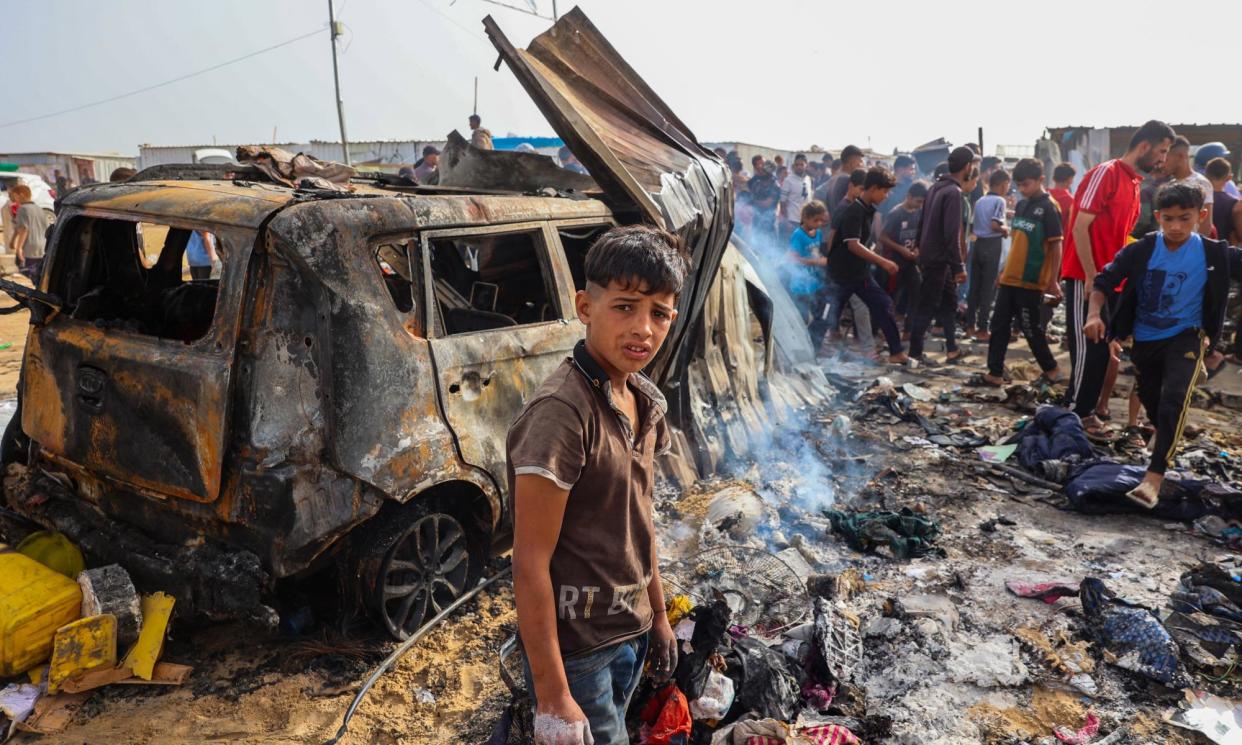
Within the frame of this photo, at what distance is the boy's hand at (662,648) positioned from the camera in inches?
87.4

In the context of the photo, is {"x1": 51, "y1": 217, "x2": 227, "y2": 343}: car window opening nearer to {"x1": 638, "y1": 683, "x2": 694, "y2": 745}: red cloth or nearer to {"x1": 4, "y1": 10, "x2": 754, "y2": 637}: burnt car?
{"x1": 4, "y1": 10, "x2": 754, "y2": 637}: burnt car

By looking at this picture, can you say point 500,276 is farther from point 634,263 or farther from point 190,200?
point 634,263

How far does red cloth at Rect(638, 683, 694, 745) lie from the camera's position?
109 inches

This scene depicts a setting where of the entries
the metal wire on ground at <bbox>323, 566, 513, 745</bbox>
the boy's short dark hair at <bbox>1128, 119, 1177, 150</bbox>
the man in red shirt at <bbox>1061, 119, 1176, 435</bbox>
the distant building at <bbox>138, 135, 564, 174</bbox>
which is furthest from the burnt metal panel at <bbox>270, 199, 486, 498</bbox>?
the distant building at <bbox>138, 135, 564, 174</bbox>

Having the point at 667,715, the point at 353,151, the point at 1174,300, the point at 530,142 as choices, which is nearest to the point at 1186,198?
the point at 1174,300

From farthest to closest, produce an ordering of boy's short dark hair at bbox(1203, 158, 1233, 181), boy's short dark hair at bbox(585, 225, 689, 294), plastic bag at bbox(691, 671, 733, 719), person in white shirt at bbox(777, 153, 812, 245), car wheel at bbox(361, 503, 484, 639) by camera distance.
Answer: person in white shirt at bbox(777, 153, 812, 245), boy's short dark hair at bbox(1203, 158, 1233, 181), car wheel at bbox(361, 503, 484, 639), plastic bag at bbox(691, 671, 733, 719), boy's short dark hair at bbox(585, 225, 689, 294)

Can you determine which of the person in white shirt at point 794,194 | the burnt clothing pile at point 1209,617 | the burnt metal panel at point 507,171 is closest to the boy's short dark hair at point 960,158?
the burnt metal panel at point 507,171

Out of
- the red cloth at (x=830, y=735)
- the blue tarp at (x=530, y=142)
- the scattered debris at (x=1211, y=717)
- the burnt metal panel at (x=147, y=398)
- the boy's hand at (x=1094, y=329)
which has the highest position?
the blue tarp at (x=530, y=142)

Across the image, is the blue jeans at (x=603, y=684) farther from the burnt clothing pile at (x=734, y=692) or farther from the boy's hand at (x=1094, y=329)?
the boy's hand at (x=1094, y=329)

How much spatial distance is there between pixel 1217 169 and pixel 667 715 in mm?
8523

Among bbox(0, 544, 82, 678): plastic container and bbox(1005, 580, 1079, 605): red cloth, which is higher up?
bbox(0, 544, 82, 678): plastic container

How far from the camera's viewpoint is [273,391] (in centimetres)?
320

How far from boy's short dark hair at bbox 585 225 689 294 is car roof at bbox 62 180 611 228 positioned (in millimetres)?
1932

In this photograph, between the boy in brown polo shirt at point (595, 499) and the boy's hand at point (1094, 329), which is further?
the boy's hand at point (1094, 329)
